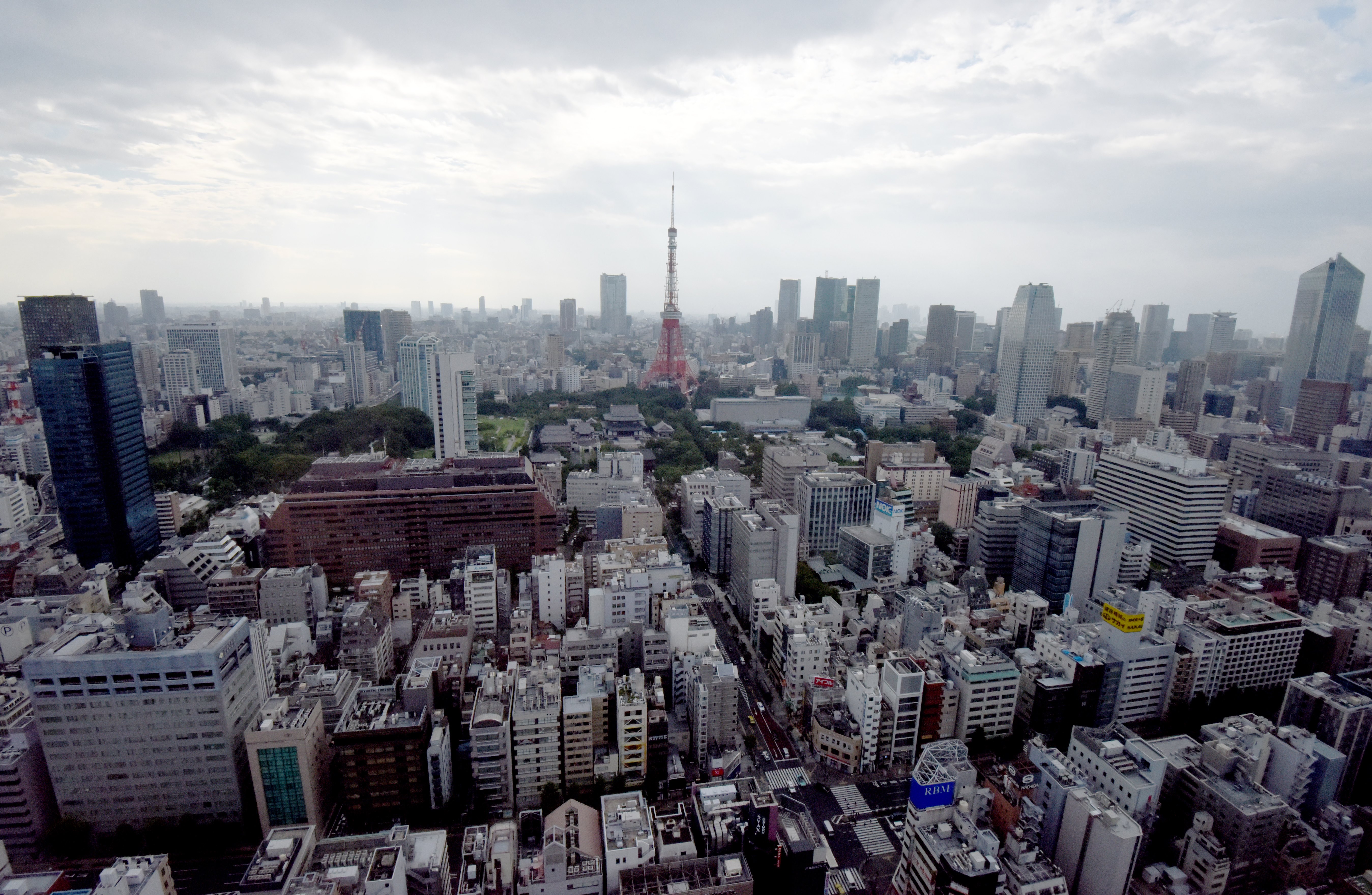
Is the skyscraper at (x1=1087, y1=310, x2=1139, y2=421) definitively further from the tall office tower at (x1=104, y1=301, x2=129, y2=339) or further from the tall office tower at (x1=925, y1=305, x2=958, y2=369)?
the tall office tower at (x1=104, y1=301, x2=129, y2=339)

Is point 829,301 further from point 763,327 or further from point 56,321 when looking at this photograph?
point 56,321

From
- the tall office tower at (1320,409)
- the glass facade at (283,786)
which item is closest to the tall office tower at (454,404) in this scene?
the glass facade at (283,786)

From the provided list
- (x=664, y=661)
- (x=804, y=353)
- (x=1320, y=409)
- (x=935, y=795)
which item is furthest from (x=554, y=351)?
(x=935, y=795)

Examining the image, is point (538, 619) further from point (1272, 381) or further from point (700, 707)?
→ point (1272, 381)

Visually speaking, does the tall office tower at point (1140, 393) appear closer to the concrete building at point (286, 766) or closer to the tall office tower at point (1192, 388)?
the tall office tower at point (1192, 388)

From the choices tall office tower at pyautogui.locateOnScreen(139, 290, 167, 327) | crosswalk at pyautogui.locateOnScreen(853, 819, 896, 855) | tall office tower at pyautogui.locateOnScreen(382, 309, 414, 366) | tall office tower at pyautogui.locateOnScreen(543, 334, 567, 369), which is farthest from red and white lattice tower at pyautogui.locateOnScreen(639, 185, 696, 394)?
tall office tower at pyautogui.locateOnScreen(139, 290, 167, 327)

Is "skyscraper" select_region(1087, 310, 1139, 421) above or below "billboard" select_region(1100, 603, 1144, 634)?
above
